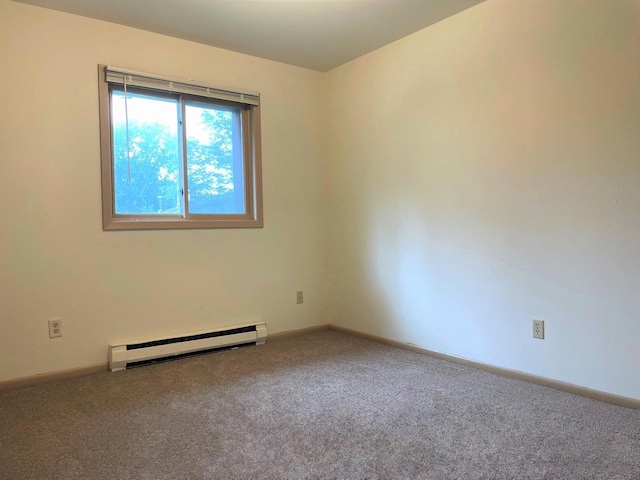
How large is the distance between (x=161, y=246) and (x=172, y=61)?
4.46 feet

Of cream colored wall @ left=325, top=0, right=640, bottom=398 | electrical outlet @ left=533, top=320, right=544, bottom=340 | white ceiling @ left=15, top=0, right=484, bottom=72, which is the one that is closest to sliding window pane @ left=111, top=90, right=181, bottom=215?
white ceiling @ left=15, top=0, right=484, bottom=72

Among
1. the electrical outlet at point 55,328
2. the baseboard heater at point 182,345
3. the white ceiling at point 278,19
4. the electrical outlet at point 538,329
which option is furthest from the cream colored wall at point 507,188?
the electrical outlet at point 55,328

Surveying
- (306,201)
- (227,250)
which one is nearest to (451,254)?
(306,201)

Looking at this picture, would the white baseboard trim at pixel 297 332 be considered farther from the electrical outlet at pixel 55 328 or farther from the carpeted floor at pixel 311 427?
the electrical outlet at pixel 55 328

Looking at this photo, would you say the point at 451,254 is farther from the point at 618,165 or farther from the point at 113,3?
the point at 113,3

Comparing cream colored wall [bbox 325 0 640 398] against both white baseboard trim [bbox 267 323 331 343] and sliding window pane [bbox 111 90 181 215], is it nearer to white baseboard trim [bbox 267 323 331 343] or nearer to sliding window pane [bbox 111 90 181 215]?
white baseboard trim [bbox 267 323 331 343]

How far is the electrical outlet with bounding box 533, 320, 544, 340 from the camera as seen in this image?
2455 millimetres

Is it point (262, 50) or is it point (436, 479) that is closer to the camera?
point (436, 479)

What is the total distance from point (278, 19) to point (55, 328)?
2.47 m

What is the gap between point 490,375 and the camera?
264cm

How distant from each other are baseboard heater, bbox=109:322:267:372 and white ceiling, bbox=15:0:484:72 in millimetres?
2174

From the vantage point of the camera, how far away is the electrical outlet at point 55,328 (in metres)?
2.69

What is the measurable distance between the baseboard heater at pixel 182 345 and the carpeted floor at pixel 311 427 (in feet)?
0.35

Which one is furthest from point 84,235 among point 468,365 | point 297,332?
point 468,365
